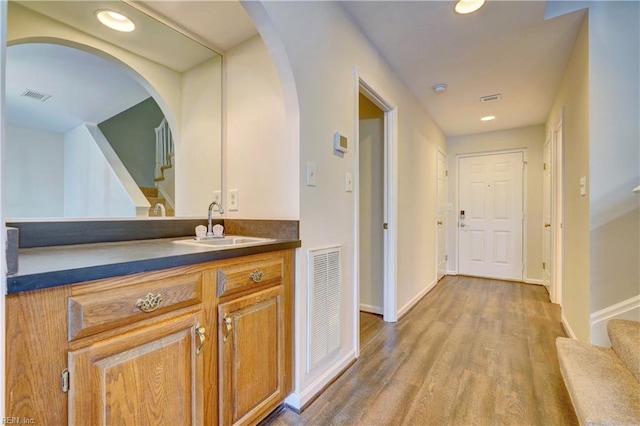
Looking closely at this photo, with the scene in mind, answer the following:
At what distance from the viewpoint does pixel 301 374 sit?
1575mm

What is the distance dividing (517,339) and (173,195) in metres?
2.82

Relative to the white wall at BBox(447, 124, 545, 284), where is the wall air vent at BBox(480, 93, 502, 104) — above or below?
above

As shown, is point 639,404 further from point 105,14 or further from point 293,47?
point 105,14

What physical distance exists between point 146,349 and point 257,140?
1258mm

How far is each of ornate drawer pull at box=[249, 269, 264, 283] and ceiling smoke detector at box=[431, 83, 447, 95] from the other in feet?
9.00

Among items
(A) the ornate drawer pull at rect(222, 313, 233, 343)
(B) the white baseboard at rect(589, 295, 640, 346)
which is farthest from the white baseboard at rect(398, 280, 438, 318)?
(A) the ornate drawer pull at rect(222, 313, 233, 343)

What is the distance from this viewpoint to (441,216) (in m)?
4.57

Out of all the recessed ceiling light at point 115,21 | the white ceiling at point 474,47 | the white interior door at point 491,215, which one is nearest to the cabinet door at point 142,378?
the recessed ceiling light at point 115,21

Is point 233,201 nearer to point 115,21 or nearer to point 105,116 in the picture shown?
point 105,116

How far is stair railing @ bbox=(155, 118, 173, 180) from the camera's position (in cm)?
186

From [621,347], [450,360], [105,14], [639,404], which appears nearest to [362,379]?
[450,360]

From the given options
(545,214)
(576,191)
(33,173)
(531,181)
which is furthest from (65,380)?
(531,181)

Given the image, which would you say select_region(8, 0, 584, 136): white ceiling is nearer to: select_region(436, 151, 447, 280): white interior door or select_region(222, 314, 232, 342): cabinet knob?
select_region(436, 151, 447, 280): white interior door

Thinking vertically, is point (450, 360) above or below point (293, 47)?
below
